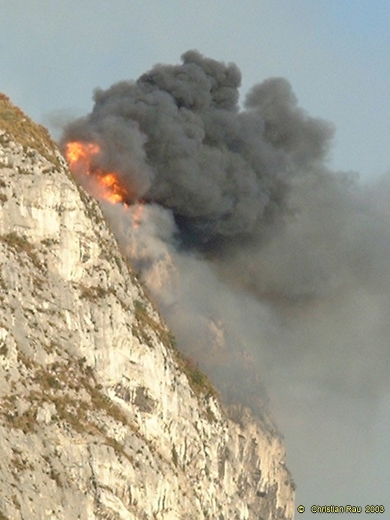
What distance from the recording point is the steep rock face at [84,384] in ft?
396

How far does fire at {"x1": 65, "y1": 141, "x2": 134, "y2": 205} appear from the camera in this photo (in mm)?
168250

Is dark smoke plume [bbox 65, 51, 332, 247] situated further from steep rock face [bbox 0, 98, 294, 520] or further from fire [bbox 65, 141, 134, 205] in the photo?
steep rock face [bbox 0, 98, 294, 520]

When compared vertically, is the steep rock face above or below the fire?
below

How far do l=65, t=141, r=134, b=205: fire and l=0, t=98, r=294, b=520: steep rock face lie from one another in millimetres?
18266

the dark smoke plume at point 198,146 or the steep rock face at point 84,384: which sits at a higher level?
the dark smoke plume at point 198,146

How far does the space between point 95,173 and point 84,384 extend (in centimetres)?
A: 4420

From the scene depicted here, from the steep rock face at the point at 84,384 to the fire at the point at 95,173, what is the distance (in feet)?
59.9

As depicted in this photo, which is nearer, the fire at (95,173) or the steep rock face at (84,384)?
the steep rock face at (84,384)

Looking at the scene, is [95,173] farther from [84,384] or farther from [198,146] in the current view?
[84,384]

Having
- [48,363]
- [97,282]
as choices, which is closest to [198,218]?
[97,282]

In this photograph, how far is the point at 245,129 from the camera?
7456 inches

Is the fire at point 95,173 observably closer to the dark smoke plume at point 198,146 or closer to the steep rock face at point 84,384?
the dark smoke plume at point 198,146

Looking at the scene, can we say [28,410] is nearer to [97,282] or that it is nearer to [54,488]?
[54,488]

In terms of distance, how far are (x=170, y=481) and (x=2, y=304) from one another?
1909 centimetres
